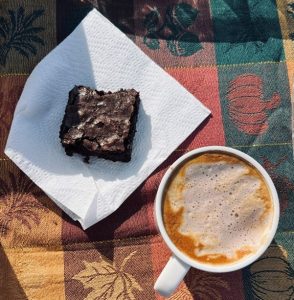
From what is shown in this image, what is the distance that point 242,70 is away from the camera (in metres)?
1.17

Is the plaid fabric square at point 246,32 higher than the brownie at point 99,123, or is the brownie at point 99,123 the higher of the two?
the plaid fabric square at point 246,32

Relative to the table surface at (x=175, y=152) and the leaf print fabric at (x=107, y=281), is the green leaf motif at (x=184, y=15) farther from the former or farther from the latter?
the leaf print fabric at (x=107, y=281)

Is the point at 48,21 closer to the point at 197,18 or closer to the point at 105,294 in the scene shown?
the point at 197,18

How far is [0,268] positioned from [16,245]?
0.05 metres

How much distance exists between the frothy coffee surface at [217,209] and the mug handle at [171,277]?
34mm

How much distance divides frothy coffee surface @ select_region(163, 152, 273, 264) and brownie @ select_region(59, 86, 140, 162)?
131mm

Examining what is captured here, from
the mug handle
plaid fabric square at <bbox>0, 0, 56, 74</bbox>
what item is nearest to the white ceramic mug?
the mug handle

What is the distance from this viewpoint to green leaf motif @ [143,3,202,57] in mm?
1174

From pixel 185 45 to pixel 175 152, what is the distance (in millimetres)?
237

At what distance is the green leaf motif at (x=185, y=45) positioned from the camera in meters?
1.17

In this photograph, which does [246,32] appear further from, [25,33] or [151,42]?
[25,33]

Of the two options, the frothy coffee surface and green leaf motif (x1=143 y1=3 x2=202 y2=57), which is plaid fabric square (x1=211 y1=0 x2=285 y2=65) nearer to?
green leaf motif (x1=143 y1=3 x2=202 y2=57)

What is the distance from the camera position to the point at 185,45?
3.86 feet

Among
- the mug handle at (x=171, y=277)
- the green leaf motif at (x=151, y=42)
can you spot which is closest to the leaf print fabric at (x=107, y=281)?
the mug handle at (x=171, y=277)
